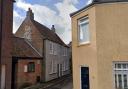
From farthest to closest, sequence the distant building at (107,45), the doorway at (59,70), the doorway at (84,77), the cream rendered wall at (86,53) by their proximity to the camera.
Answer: the doorway at (59,70) → the doorway at (84,77) → the cream rendered wall at (86,53) → the distant building at (107,45)

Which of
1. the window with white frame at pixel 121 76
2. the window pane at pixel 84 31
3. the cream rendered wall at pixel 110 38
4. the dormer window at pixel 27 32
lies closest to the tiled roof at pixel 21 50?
the dormer window at pixel 27 32

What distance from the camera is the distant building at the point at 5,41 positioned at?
20041mm

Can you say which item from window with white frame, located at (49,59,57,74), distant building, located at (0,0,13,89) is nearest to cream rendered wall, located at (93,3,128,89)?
distant building, located at (0,0,13,89)

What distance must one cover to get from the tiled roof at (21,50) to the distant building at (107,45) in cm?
1326

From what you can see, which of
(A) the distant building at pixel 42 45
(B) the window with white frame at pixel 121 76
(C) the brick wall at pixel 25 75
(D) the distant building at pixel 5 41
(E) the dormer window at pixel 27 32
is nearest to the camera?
(B) the window with white frame at pixel 121 76

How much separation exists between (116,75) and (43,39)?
824 inches

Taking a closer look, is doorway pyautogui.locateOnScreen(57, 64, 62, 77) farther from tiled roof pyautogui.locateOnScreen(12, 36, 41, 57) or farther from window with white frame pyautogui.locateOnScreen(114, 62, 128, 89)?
window with white frame pyautogui.locateOnScreen(114, 62, 128, 89)

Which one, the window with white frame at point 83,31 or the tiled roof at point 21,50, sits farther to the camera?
the tiled roof at point 21,50

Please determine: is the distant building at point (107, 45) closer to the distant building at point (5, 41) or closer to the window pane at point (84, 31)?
the window pane at point (84, 31)

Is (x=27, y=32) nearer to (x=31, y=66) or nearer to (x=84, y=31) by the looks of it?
(x=31, y=66)

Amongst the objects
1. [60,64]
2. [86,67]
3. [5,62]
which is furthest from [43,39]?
[86,67]

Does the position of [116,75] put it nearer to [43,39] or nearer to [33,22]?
[43,39]

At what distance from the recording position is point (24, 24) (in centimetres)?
3634

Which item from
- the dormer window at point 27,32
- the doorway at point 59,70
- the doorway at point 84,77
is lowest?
the doorway at point 59,70
